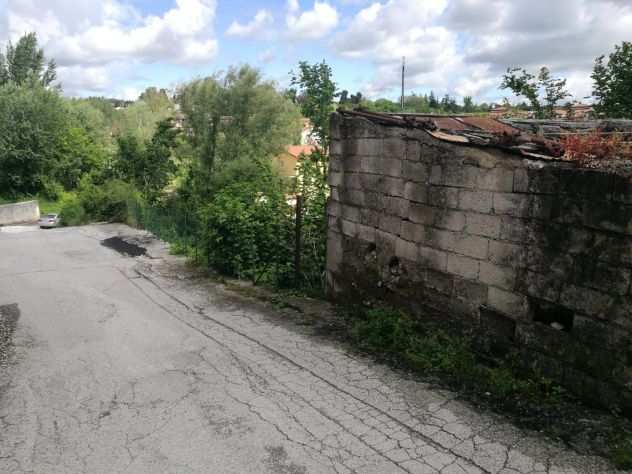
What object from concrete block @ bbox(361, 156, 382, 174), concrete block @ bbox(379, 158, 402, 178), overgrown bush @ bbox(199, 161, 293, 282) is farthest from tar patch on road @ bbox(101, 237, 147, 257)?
concrete block @ bbox(379, 158, 402, 178)

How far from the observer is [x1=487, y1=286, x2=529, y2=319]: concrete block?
16.1 ft

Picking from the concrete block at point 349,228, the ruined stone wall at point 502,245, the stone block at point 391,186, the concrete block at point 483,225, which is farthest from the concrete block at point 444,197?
the concrete block at point 349,228

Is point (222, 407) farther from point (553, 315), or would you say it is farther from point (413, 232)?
point (553, 315)

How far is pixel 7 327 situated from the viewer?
7.48 metres

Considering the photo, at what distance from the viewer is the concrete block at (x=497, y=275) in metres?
4.99

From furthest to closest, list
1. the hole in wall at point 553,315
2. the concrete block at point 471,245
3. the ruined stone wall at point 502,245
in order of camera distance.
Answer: the concrete block at point 471,245
the hole in wall at point 553,315
the ruined stone wall at point 502,245

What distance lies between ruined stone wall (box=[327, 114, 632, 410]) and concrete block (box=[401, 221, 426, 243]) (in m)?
0.01

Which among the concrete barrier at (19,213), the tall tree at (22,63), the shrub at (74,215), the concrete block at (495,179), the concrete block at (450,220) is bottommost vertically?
the concrete barrier at (19,213)

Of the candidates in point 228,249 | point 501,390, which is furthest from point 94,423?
point 228,249

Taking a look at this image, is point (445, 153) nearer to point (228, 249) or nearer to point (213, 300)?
point (213, 300)

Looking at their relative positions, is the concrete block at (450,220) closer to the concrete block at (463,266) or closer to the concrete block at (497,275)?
the concrete block at (463,266)

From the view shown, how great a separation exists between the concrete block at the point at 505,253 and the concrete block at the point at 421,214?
0.86 meters

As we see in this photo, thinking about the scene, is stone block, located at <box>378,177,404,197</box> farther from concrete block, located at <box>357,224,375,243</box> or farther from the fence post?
the fence post

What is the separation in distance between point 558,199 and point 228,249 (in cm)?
648
